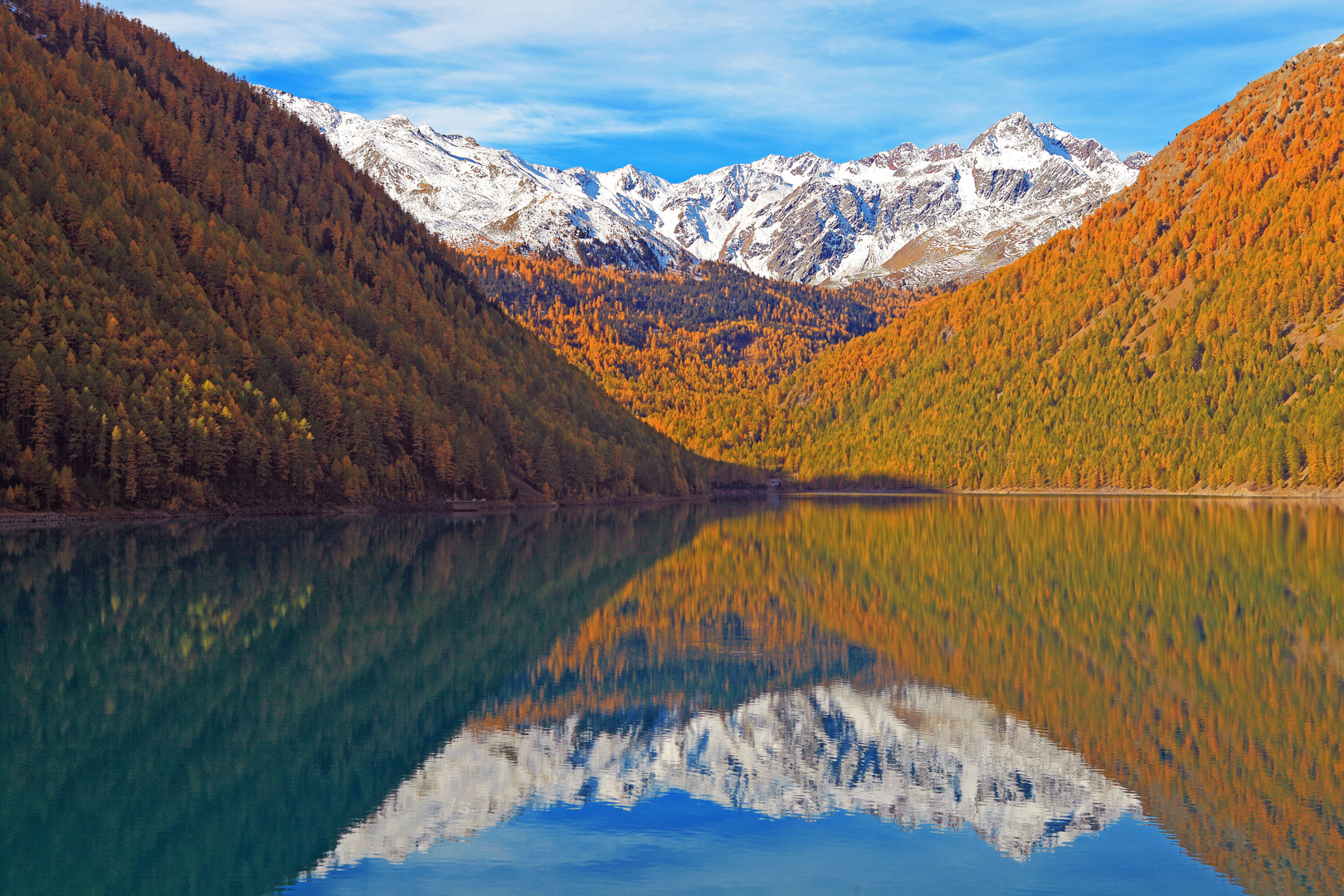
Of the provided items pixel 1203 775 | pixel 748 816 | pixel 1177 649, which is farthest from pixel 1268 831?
pixel 1177 649

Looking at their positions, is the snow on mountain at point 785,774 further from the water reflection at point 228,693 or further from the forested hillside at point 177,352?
the forested hillside at point 177,352

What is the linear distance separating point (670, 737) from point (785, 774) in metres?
4.44

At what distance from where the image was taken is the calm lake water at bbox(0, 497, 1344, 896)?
2080 centimetres

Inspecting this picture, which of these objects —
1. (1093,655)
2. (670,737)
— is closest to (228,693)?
(670,737)

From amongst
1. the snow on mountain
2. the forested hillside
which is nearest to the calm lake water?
the snow on mountain

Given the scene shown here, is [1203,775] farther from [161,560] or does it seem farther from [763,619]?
[161,560]

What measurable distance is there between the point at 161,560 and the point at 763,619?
46.5 metres

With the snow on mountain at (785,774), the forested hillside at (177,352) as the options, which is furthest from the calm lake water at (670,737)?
the forested hillside at (177,352)

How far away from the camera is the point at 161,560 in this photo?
78312 millimetres

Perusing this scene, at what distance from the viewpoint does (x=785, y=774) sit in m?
26.8

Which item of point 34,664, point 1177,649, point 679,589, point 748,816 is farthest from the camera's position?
point 679,589

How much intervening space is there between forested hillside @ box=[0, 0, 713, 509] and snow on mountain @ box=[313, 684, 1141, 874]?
108m

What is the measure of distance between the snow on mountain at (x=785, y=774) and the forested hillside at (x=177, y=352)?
108322 mm

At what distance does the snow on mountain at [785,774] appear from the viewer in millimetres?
23172
